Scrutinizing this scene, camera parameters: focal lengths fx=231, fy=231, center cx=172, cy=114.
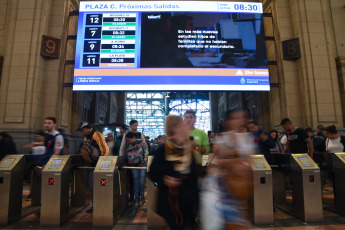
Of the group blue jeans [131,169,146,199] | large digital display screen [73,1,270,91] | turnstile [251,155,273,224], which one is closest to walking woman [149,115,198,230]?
turnstile [251,155,273,224]

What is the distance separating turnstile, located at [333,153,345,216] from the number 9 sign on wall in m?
8.22

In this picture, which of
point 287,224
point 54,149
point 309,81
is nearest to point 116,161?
point 54,149

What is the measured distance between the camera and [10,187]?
4039 mm

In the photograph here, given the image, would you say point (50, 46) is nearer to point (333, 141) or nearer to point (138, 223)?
point (138, 223)

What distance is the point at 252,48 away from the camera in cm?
772

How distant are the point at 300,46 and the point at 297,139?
15.2 ft

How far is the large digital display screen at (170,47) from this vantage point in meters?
7.33

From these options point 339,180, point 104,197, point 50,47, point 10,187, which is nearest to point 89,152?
point 104,197

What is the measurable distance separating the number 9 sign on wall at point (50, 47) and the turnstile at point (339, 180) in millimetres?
8216

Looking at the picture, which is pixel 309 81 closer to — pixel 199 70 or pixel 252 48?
pixel 252 48

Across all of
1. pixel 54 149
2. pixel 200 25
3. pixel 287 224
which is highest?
pixel 200 25

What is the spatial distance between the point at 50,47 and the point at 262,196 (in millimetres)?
7524

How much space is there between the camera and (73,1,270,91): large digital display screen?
733 centimetres

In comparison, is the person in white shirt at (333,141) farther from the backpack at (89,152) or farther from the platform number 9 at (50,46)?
the platform number 9 at (50,46)
